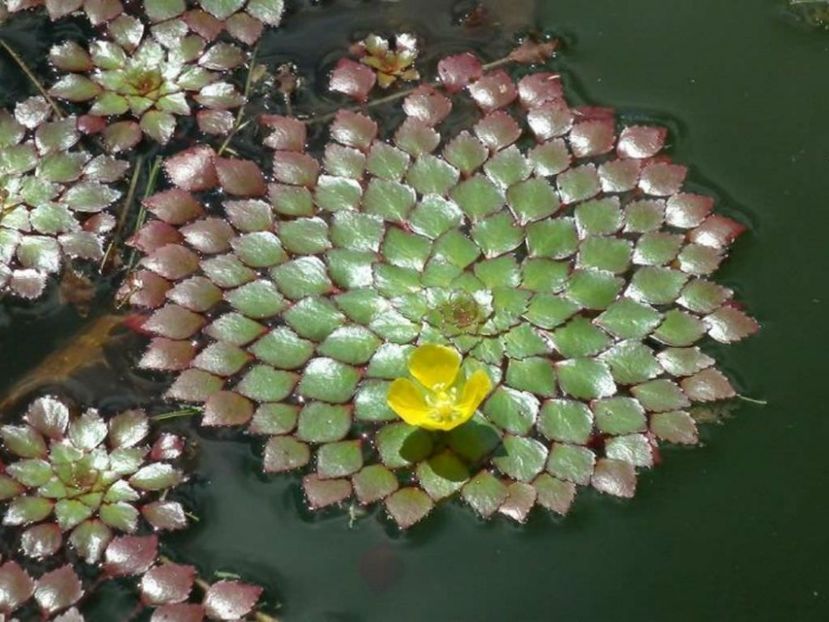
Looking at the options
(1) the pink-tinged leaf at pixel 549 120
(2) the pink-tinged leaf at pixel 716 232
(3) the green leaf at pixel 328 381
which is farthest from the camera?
(1) the pink-tinged leaf at pixel 549 120

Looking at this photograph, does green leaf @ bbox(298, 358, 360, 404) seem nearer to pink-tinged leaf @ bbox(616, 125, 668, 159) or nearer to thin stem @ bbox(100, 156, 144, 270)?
thin stem @ bbox(100, 156, 144, 270)

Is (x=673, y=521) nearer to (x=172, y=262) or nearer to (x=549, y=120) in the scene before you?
(x=549, y=120)

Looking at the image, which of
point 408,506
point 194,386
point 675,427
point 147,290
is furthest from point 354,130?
point 675,427

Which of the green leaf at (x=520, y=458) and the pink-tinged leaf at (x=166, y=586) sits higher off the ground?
the green leaf at (x=520, y=458)

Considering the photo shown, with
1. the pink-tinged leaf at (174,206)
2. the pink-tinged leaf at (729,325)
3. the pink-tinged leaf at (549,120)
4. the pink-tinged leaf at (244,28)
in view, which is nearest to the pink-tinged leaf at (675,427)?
the pink-tinged leaf at (729,325)

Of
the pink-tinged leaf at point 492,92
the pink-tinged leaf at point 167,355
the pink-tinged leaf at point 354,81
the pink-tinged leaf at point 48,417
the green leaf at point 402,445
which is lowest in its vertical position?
the pink-tinged leaf at point 48,417

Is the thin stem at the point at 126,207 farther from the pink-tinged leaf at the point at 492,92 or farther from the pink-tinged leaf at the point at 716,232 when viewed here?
the pink-tinged leaf at the point at 716,232

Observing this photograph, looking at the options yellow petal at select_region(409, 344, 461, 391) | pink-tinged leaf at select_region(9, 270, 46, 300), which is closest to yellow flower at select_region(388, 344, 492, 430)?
→ yellow petal at select_region(409, 344, 461, 391)
